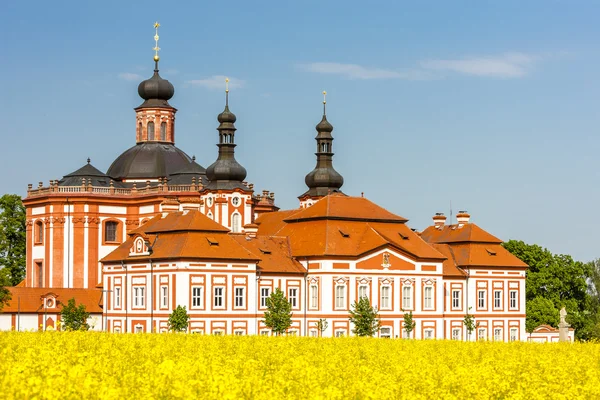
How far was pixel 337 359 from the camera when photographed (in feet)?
142

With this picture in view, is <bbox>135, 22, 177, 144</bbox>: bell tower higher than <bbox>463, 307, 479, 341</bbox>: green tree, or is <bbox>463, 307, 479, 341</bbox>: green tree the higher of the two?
<bbox>135, 22, 177, 144</bbox>: bell tower

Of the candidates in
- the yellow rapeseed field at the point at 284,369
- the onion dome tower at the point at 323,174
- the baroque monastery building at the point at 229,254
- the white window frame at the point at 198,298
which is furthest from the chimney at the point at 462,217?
the yellow rapeseed field at the point at 284,369

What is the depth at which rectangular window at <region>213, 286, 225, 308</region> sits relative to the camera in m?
93.8

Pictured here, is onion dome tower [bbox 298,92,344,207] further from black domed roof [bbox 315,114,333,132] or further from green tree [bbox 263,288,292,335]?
green tree [bbox 263,288,292,335]

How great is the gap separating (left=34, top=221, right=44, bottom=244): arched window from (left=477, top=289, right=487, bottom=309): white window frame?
3885cm

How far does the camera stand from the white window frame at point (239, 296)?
94.9 metres

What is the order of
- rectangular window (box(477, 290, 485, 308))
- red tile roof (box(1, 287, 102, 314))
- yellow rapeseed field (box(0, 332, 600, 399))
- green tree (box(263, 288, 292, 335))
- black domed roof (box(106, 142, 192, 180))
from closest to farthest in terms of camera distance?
yellow rapeseed field (box(0, 332, 600, 399)) < green tree (box(263, 288, 292, 335)) < red tile roof (box(1, 287, 102, 314)) < rectangular window (box(477, 290, 485, 308)) < black domed roof (box(106, 142, 192, 180))

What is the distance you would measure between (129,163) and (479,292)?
119ft

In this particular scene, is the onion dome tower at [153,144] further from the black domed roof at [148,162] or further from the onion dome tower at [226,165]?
the onion dome tower at [226,165]

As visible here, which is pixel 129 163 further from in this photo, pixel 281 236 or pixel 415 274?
pixel 415 274

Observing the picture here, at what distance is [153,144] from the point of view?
126562 mm

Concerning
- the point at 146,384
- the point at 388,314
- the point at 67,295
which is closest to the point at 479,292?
the point at 388,314

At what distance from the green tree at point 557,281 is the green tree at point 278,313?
3335 centimetres

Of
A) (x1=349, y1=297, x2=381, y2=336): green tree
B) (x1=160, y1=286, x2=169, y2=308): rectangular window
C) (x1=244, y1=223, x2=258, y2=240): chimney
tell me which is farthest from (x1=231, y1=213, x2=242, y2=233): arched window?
(x1=160, y1=286, x2=169, y2=308): rectangular window
